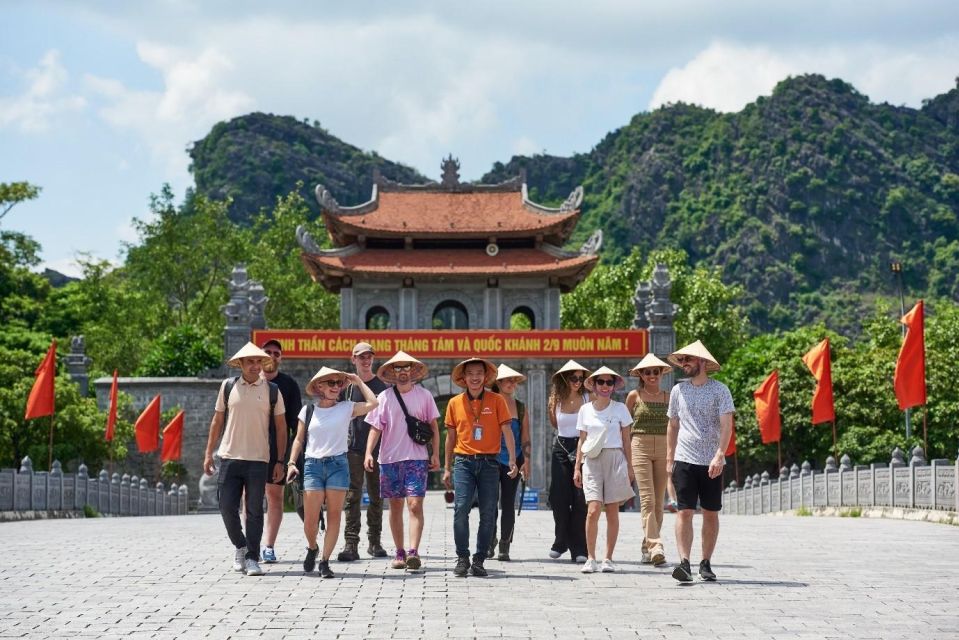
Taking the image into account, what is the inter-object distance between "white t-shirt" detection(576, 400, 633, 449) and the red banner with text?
25.0m

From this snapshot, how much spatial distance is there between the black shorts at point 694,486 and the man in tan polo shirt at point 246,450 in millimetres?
3230

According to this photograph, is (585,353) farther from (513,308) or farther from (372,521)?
(372,521)

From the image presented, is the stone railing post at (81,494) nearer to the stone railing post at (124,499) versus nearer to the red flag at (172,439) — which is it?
the stone railing post at (124,499)

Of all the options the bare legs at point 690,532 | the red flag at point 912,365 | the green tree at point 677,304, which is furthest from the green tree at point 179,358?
the bare legs at point 690,532

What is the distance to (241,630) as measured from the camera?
7.83 m

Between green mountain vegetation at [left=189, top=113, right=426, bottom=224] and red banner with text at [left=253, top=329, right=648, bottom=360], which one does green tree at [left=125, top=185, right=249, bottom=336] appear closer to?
red banner with text at [left=253, top=329, right=648, bottom=360]

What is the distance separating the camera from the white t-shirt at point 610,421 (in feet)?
36.9

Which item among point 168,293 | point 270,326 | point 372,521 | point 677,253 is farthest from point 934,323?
point 372,521

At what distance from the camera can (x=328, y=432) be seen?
1087cm

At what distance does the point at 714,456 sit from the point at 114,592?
4420 mm

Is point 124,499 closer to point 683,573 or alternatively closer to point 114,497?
point 114,497

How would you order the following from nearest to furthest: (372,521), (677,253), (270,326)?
(372,521) → (270,326) → (677,253)

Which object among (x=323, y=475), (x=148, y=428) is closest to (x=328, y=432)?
(x=323, y=475)

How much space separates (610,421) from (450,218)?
106ft
